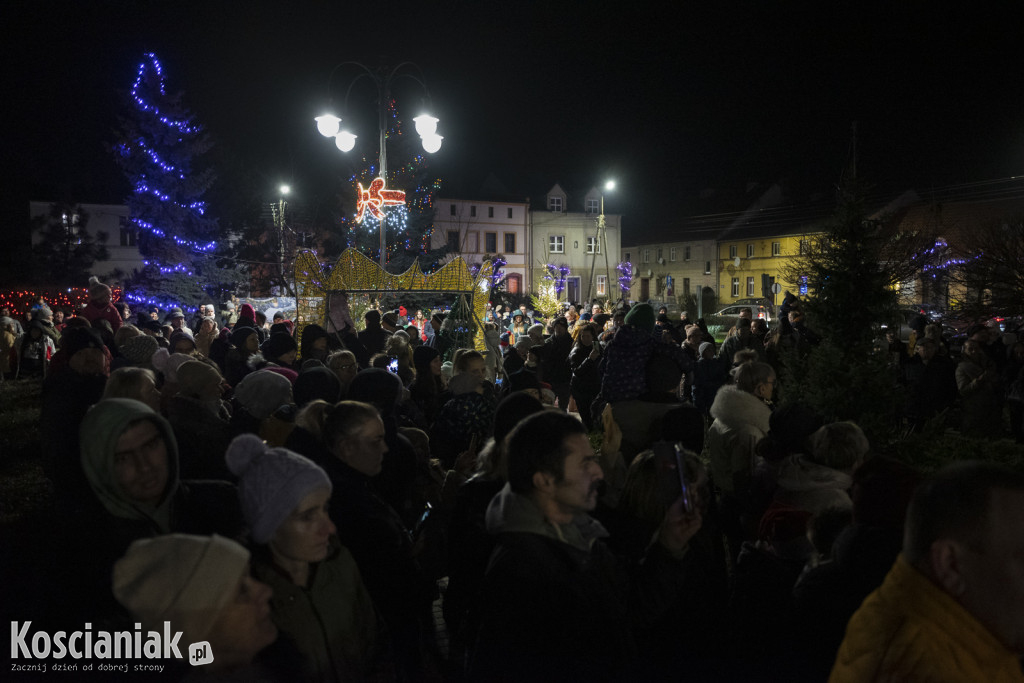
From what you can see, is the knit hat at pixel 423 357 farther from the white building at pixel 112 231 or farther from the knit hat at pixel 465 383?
the white building at pixel 112 231

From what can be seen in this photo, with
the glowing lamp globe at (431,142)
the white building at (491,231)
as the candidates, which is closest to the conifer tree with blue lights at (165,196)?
the white building at (491,231)

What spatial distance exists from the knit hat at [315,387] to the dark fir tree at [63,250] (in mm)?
41443

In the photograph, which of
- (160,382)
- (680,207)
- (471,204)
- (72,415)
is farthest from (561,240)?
(72,415)

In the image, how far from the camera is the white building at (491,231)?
52.3 meters

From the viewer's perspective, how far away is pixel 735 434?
461cm

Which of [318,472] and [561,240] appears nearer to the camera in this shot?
[318,472]

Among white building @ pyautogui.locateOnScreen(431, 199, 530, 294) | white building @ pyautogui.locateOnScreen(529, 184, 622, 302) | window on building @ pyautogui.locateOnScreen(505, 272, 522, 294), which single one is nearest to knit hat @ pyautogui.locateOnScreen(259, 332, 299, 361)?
white building @ pyautogui.locateOnScreen(431, 199, 530, 294)

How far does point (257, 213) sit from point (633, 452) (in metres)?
36.0

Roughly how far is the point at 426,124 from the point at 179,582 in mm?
11631

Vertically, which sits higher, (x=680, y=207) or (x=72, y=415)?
(x=680, y=207)

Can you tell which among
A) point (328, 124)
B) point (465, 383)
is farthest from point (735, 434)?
point (328, 124)

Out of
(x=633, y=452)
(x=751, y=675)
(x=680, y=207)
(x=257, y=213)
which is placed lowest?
(x=751, y=675)

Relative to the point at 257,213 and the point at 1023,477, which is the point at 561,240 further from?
the point at 1023,477

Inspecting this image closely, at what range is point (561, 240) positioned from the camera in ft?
184
